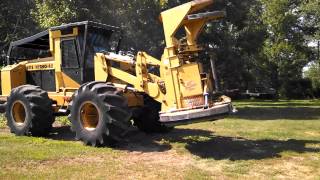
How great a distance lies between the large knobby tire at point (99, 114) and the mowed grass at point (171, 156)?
11.8 inches

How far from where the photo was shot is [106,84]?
35.9ft

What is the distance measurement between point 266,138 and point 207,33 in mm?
11163

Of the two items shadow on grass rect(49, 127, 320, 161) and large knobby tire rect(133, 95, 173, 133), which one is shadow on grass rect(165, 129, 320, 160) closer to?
shadow on grass rect(49, 127, 320, 161)

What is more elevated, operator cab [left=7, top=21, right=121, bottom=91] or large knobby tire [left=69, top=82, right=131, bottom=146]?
operator cab [left=7, top=21, right=121, bottom=91]

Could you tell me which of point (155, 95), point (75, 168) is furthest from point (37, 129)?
point (75, 168)

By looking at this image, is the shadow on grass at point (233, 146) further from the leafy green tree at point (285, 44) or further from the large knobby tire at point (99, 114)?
the leafy green tree at point (285, 44)

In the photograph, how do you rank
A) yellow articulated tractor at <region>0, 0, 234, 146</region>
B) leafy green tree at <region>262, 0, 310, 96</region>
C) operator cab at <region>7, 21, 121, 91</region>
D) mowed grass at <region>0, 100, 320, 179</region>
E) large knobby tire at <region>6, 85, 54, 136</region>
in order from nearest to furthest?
Answer: mowed grass at <region>0, 100, 320, 179</region> → yellow articulated tractor at <region>0, 0, 234, 146</region> → large knobby tire at <region>6, 85, 54, 136</region> → operator cab at <region>7, 21, 121, 91</region> → leafy green tree at <region>262, 0, 310, 96</region>

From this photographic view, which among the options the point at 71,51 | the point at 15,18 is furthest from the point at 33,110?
the point at 15,18

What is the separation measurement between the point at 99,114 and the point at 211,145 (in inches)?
108

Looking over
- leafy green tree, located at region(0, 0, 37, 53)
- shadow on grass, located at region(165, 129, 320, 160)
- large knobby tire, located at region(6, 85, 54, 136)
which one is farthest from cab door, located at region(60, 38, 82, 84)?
leafy green tree, located at region(0, 0, 37, 53)

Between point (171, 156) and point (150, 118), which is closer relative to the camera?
point (171, 156)

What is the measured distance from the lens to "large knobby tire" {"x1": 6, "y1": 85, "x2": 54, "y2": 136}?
12.2 metres

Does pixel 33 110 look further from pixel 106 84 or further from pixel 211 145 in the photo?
pixel 211 145

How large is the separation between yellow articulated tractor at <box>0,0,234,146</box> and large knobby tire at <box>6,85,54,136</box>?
25mm
